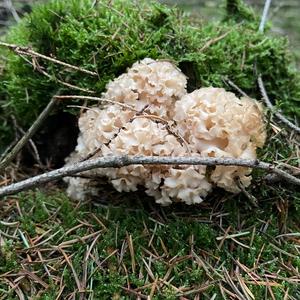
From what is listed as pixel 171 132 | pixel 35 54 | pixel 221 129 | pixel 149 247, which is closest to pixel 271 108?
pixel 221 129

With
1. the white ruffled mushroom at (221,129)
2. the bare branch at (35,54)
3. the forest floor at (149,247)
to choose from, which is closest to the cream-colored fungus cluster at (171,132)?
the white ruffled mushroom at (221,129)

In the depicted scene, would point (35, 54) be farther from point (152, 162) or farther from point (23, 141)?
point (152, 162)

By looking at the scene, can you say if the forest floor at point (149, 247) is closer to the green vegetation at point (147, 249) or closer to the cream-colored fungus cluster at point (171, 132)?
the green vegetation at point (147, 249)

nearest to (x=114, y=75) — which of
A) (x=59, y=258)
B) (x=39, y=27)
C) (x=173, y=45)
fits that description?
(x=173, y=45)

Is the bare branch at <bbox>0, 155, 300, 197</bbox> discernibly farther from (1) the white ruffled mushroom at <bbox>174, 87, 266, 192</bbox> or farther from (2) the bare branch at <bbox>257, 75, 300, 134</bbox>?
(2) the bare branch at <bbox>257, 75, 300, 134</bbox>

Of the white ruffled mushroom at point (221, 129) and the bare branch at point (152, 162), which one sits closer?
the bare branch at point (152, 162)
